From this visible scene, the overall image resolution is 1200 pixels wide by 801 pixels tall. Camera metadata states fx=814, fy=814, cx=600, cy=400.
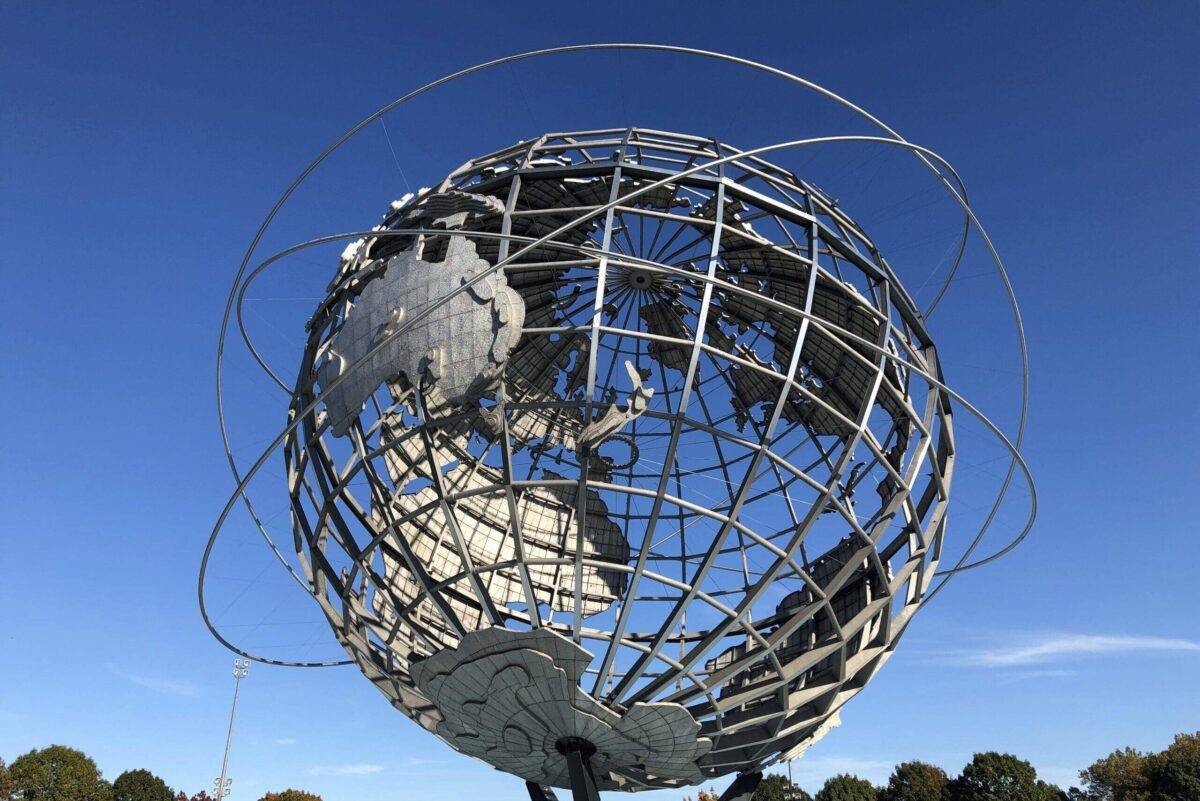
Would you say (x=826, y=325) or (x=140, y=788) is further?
(x=140, y=788)

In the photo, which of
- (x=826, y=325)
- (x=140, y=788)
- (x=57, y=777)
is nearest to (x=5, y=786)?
(x=57, y=777)

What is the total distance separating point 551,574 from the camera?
74.1 ft

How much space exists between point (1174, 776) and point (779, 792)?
67.1 ft

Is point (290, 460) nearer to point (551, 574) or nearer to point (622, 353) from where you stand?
point (551, 574)

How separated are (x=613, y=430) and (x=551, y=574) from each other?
33.2 ft

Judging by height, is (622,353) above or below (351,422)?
above

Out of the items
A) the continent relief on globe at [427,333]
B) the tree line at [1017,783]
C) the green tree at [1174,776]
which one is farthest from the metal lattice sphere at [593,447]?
the green tree at [1174,776]

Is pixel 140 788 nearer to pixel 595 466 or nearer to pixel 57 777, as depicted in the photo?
pixel 57 777

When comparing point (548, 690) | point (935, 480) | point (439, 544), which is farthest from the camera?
point (439, 544)

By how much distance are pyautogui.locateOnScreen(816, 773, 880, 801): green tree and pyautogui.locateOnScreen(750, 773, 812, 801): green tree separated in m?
2.09

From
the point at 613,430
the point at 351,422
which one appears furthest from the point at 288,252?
the point at 613,430

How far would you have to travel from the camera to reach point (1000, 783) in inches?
1671

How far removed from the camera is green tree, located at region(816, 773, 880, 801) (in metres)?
46.5

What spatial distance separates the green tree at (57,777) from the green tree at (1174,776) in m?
54.1
